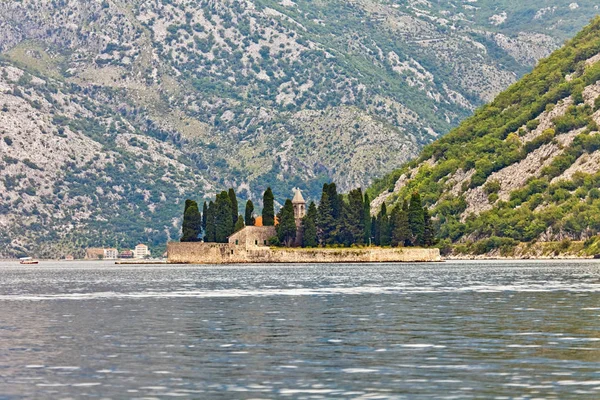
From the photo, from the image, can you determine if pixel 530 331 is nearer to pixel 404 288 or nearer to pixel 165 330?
pixel 165 330

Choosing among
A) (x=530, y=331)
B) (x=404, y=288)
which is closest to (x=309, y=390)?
(x=530, y=331)

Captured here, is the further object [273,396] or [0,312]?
[0,312]

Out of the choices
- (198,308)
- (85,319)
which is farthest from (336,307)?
(85,319)

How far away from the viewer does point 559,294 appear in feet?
300

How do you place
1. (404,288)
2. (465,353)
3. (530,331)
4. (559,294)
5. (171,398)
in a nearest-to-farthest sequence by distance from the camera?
(171,398) < (465,353) < (530,331) < (559,294) < (404,288)

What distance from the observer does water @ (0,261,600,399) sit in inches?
1598

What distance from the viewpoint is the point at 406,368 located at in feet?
147

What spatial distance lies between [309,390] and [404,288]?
6710cm

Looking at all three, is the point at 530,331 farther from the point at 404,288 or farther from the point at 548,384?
the point at 404,288

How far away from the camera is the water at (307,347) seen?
40.6m

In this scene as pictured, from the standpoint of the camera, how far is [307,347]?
52.7 m

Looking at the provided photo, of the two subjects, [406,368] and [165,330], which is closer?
[406,368]

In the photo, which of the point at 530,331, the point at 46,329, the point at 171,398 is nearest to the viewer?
the point at 171,398

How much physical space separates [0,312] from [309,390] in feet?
143
